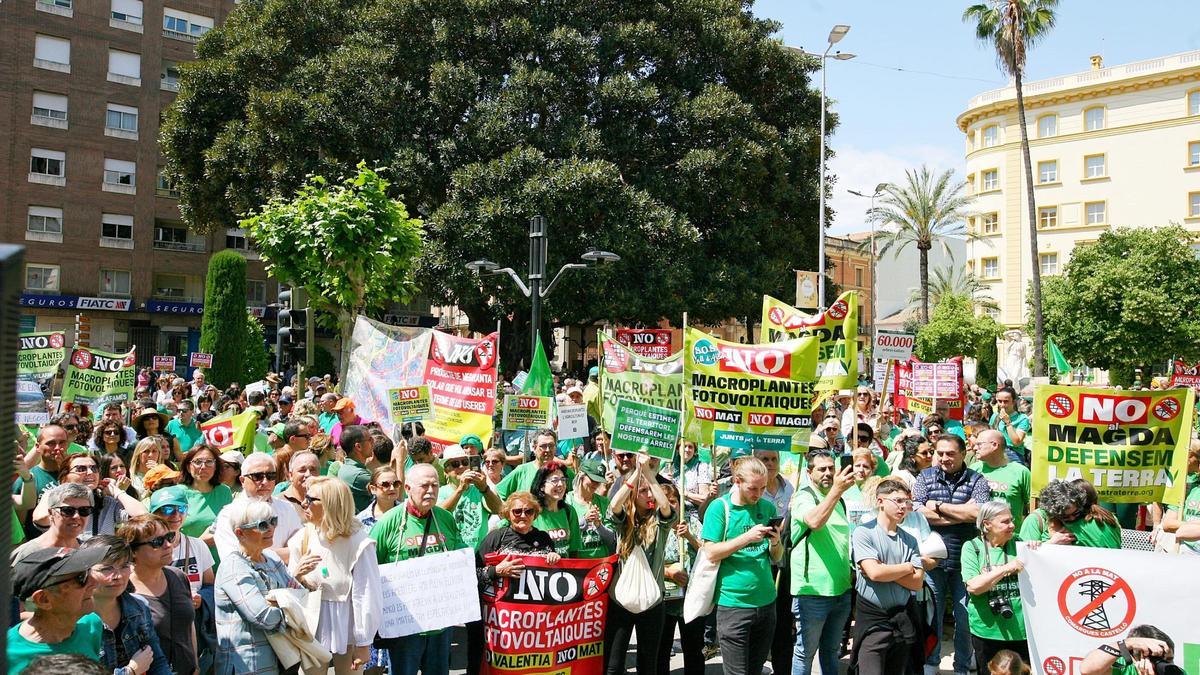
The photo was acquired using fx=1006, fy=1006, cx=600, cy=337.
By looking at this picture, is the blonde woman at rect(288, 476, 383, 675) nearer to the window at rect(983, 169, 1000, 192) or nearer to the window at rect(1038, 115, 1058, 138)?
the window at rect(983, 169, 1000, 192)

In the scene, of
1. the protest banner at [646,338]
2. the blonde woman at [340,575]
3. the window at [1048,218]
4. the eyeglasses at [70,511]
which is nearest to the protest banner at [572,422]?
the blonde woman at [340,575]

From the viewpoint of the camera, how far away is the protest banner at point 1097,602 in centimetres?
564

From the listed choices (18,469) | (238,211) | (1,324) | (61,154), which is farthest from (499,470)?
(61,154)

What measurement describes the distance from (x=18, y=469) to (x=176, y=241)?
43064 mm

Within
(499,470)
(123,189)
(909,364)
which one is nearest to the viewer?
(499,470)

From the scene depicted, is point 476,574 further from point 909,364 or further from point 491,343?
point 909,364

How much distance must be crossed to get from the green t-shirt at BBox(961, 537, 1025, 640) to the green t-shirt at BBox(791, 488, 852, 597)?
2.54 ft

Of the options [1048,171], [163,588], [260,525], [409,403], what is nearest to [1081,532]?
[260,525]

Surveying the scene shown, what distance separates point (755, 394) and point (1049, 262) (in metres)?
60.3

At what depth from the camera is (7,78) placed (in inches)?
1631

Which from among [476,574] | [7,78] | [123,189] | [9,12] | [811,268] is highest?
[9,12]

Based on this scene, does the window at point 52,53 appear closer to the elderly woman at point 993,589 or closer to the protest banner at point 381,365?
the protest banner at point 381,365

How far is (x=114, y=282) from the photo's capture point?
148 ft

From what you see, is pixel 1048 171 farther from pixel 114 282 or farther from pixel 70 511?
pixel 70 511
